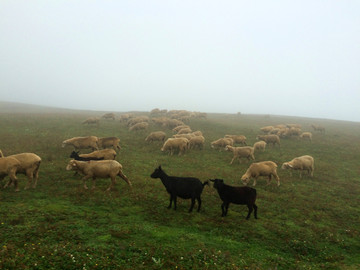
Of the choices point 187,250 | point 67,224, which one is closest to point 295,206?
point 187,250

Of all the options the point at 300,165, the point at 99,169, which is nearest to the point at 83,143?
the point at 99,169

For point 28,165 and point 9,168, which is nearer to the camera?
point 9,168

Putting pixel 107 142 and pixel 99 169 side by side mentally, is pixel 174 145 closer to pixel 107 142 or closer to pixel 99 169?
pixel 107 142

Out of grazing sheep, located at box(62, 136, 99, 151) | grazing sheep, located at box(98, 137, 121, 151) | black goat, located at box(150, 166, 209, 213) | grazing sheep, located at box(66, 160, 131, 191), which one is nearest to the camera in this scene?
black goat, located at box(150, 166, 209, 213)

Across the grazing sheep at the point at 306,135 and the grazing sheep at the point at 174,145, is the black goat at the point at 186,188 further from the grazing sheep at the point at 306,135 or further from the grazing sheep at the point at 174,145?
the grazing sheep at the point at 306,135

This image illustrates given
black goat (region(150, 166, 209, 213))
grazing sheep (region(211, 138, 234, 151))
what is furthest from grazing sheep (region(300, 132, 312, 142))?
black goat (region(150, 166, 209, 213))

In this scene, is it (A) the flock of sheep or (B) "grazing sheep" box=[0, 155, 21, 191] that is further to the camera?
(B) "grazing sheep" box=[0, 155, 21, 191]

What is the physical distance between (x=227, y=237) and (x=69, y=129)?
95.8 ft

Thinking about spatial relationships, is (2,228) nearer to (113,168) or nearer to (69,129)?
(113,168)

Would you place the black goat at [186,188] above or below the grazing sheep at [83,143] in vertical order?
below

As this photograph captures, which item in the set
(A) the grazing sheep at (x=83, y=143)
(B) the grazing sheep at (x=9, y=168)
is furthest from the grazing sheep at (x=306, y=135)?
(B) the grazing sheep at (x=9, y=168)

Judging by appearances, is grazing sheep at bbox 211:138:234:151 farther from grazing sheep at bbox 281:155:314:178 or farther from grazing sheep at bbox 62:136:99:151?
grazing sheep at bbox 62:136:99:151

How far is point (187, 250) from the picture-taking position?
818 centimetres

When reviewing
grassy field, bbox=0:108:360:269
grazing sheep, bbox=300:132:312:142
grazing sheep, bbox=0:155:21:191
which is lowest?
grassy field, bbox=0:108:360:269
